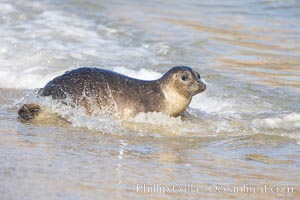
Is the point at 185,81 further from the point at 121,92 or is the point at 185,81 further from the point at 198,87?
the point at 121,92

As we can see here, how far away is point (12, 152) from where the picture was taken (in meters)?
5.73

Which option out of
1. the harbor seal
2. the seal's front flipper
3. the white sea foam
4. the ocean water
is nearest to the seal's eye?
the harbor seal

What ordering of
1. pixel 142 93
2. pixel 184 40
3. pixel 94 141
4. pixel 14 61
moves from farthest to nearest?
pixel 184 40
pixel 14 61
pixel 142 93
pixel 94 141

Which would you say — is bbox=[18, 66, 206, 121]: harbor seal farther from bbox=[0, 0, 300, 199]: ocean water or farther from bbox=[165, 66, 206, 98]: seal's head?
bbox=[0, 0, 300, 199]: ocean water

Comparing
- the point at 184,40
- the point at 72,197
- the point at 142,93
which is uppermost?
the point at 184,40

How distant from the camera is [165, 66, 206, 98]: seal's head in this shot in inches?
287

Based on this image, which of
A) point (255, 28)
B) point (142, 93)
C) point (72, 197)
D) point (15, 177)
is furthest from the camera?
point (255, 28)

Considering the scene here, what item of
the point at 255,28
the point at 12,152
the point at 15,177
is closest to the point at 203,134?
the point at 12,152

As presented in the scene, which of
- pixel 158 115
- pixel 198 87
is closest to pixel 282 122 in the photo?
pixel 198 87

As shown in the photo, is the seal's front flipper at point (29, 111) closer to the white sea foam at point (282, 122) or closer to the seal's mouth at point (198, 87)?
the seal's mouth at point (198, 87)

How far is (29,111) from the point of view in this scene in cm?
705

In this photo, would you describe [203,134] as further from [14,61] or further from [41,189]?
[14,61]

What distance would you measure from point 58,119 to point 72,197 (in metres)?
2.43

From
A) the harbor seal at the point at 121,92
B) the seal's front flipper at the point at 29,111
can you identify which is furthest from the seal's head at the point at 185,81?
the seal's front flipper at the point at 29,111
